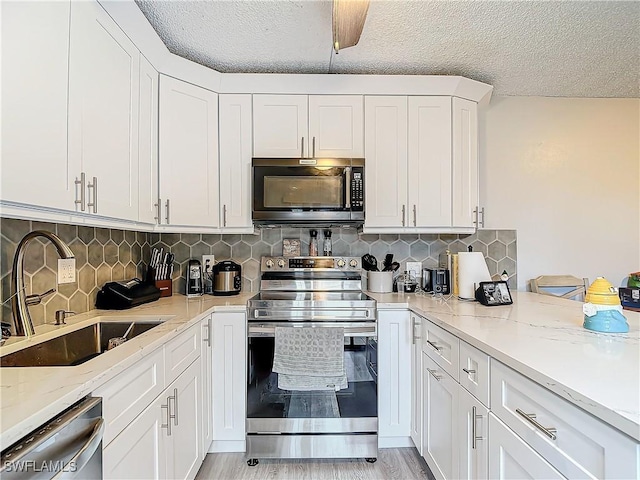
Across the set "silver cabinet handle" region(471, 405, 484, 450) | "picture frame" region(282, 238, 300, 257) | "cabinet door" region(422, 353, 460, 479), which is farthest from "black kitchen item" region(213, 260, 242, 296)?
"silver cabinet handle" region(471, 405, 484, 450)

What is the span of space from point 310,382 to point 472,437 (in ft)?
2.93

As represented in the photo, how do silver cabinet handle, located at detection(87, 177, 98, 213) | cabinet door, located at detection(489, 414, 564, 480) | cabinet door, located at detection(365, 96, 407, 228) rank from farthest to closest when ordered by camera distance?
cabinet door, located at detection(365, 96, 407, 228) → silver cabinet handle, located at detection(87, 177, 98, 213) → cabinet door, located at detection(489, 414, 564, 480)

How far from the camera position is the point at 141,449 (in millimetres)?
1193

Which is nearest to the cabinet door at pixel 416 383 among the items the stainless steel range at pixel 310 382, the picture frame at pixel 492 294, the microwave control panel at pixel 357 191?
the stainless steel range at pixel 310 382

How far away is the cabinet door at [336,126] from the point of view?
2.34m

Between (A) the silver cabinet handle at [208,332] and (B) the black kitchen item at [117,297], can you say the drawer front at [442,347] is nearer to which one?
(A) the silver cabinet handle at [208,332]

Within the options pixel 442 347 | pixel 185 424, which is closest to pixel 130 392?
pixel 185 424

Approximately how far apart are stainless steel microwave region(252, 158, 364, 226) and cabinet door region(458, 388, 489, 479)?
1.25m

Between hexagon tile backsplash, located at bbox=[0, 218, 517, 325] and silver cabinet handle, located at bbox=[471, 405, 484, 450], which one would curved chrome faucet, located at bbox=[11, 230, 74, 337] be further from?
silver cabinet handle, located at bbox=[471, 405, 484, 450]

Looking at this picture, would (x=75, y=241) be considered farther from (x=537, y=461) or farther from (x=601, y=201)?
(x=601, y=201)

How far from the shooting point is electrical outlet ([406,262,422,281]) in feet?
8.86

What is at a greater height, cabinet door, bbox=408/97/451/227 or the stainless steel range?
cabinet door, bbox=408/97/451/227

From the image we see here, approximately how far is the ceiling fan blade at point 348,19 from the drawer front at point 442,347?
1.38 meters

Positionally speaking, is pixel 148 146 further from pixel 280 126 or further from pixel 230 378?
pixel 230 378
